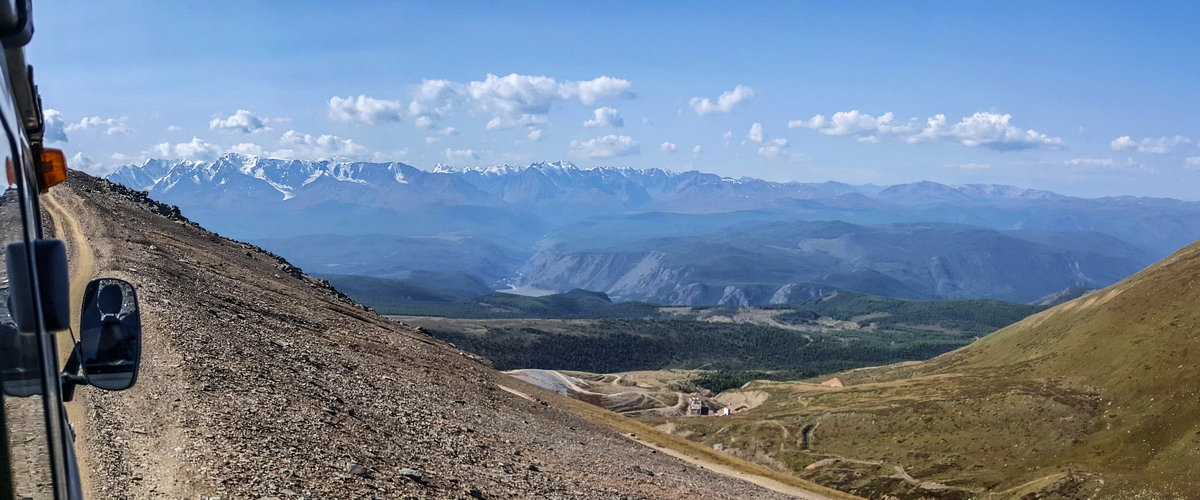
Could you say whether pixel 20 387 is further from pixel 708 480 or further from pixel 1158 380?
pixel 1158 380

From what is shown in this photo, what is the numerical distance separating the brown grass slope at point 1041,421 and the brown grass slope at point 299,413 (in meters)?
31.1

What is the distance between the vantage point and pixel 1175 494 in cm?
5044

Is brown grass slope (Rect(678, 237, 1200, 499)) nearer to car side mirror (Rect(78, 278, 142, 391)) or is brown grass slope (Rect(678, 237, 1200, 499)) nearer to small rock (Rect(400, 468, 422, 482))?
small rock (Rect(400, 468, 422, 482))

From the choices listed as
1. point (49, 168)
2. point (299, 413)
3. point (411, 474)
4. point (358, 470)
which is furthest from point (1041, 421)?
point (49, 168)

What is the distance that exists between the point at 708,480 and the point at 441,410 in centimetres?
1537

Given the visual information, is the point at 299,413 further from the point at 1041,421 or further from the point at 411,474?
the point at 1041,421

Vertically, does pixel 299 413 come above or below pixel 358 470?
above

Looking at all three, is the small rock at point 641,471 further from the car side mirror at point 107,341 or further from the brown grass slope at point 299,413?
the car side mirror at point 107,341

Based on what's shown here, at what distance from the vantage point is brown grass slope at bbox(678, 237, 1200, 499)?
6119 centimetres

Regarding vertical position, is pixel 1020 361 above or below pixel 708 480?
below

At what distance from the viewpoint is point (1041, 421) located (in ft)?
249

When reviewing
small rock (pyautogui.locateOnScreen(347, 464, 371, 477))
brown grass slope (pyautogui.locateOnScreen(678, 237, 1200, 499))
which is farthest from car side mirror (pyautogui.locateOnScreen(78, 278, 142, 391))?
brown grass slope (pyautogui.locateOnScreen(678, 237, 1200, 499))

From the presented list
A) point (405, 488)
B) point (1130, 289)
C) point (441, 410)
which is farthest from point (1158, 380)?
point (405, 488)

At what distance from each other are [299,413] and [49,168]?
18.2 metres
